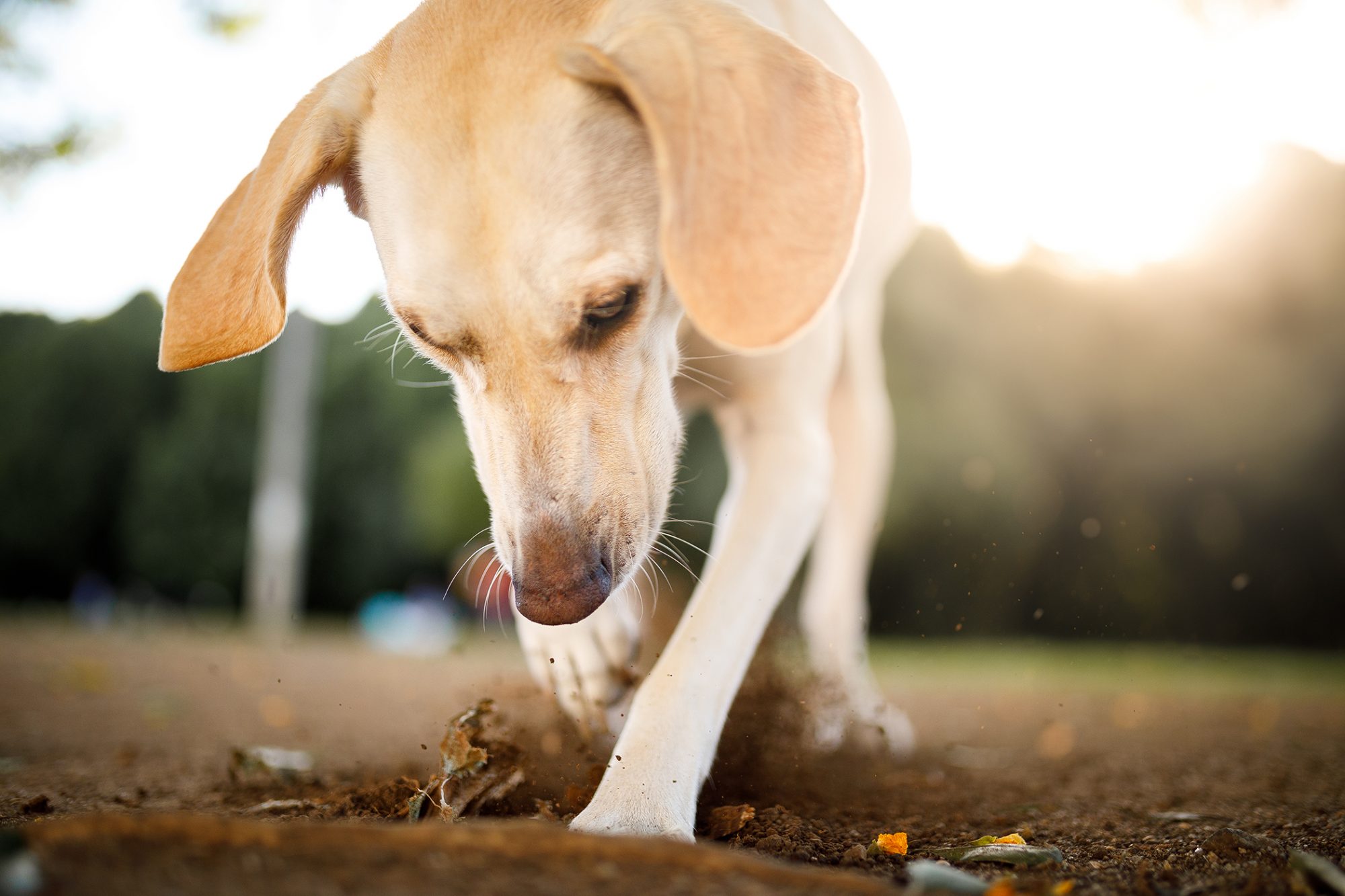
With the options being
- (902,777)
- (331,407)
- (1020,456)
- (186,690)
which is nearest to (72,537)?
(331,407)

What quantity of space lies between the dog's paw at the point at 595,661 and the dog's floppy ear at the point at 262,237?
3.49 ft

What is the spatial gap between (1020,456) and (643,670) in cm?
1216

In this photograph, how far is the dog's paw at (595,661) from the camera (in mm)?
2631

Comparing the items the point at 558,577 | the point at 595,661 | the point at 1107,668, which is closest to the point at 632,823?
the point at 558,577

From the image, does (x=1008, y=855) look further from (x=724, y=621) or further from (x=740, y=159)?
(x=740, y=159)

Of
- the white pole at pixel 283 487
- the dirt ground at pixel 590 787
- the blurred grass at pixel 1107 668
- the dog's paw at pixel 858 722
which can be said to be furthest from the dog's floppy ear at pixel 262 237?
the white pole at pixel 283 487

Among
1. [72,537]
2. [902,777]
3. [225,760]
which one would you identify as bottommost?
[72,537]

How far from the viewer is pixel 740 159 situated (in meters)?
1.97

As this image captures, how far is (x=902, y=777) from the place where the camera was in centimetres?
284

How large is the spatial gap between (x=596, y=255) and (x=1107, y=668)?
9327 millimetres

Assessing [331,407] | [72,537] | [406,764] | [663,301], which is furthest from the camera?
[331,407]

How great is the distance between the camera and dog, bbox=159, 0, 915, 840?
1.95 metres

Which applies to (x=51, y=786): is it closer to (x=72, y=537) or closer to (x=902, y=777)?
(x=902, y=777)

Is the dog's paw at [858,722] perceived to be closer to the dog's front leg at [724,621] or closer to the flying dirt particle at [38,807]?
the dog's front leg at [724,621]
